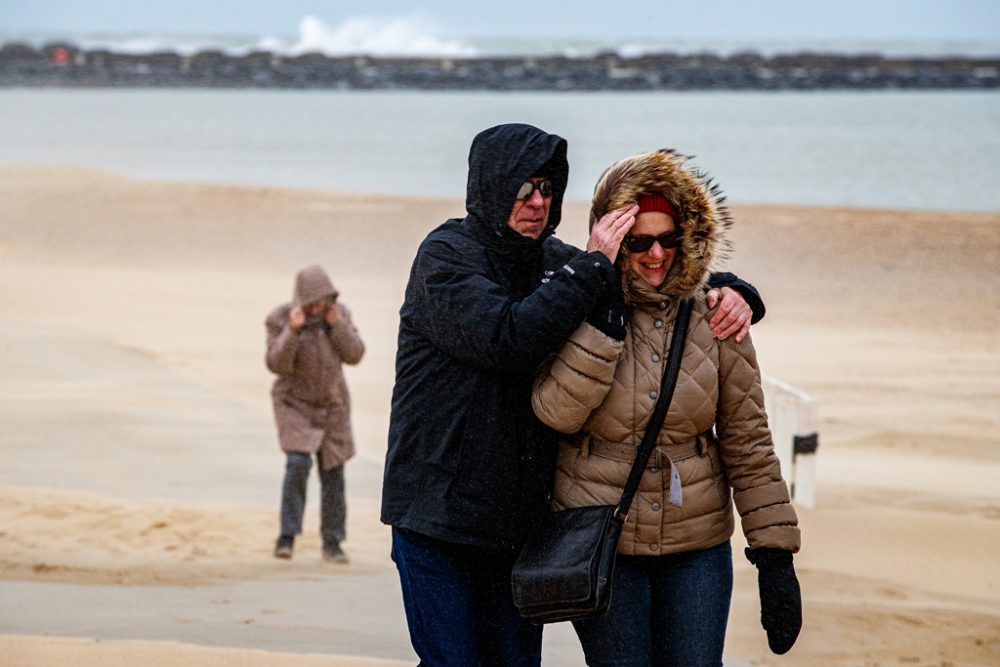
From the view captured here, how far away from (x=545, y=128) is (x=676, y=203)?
158 ft

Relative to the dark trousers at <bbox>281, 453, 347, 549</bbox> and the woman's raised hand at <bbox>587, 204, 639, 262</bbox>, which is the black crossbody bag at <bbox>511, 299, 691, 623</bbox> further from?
the dark trousers at <bbox>281, 453, 347, 549</bbox>

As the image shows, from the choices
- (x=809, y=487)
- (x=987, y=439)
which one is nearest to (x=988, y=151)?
(x=987, y=439)

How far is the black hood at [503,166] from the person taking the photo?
327 cm

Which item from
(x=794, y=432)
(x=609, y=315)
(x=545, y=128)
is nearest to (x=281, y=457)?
(x=794, y=432)

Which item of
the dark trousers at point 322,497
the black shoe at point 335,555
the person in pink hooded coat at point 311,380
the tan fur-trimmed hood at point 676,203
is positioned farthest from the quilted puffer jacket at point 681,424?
the black shoe at point 335,555

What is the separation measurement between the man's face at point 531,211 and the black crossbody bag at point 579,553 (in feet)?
1.35

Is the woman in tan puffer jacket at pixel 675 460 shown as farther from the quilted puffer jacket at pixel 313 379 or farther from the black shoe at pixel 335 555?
the black shoe at pixel 335 555

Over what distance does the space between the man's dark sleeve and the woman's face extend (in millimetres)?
193

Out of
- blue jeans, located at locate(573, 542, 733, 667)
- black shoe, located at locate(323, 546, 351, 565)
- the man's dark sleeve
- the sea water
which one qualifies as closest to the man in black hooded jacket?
the man's dark sleeve

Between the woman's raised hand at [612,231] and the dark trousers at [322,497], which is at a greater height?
the woman's raised hand at [612,231]

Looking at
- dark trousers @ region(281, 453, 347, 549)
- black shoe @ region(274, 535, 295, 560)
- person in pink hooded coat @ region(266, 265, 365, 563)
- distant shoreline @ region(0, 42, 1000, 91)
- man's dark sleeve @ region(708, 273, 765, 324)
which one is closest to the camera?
man's dark sleeve @ region(708, 273, 765, 324)

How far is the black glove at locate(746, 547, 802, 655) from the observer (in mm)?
3400

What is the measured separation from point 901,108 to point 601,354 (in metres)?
60.3

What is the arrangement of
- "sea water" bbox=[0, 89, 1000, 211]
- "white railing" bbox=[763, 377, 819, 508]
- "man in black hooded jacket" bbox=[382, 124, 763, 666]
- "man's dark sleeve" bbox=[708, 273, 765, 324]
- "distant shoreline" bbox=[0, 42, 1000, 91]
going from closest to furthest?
"man in black hooded jacket" bbox=[382, 124, 763, 666] → "man's dark sleeve" bbox=[708, 273, 765, 324] → "white railing" bbox=[763, 377, 819, 508] → "sea water" bbox=[0, 89, 1000, 211] → "distant shoreline" bbox=[0, 42, 1000, 91]
